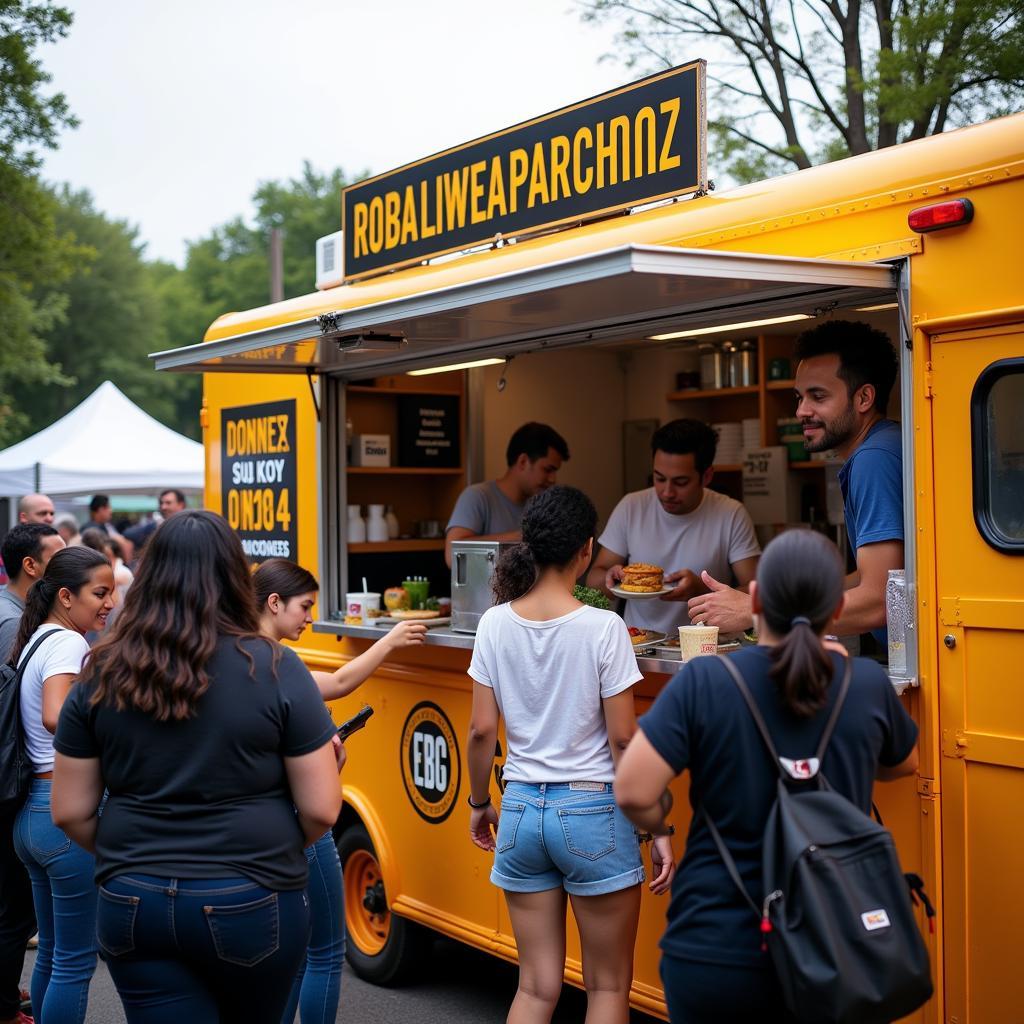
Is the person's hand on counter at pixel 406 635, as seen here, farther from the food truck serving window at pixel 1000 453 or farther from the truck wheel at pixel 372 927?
the food truck serving window at pixel 1000 453

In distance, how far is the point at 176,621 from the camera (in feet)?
9.13

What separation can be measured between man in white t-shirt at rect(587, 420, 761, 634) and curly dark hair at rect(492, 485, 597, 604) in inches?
64.4

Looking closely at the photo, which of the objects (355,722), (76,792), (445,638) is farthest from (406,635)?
(76,792)

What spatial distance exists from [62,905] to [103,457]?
14.1 m

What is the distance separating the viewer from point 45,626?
430cm

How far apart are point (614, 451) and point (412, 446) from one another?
1558mm

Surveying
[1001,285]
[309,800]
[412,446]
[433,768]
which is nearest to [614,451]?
[412,446]

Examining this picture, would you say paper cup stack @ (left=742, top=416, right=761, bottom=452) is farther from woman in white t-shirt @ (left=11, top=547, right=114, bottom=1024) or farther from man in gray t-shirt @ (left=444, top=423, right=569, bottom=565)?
woman in white t-shirt @ (left=11, top=547, right=114, bottom=1024)

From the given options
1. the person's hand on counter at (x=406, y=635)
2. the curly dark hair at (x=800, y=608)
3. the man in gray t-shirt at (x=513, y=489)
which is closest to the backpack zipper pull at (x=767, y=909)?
the curly dark hair at (x=800, y=608)

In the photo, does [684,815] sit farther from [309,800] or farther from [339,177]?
[339,177]

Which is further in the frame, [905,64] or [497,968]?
[905,64]

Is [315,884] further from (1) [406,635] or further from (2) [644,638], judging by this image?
→ (2) [644,638]

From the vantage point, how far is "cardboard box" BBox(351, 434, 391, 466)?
684 cm

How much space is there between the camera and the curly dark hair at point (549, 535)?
3643mm
